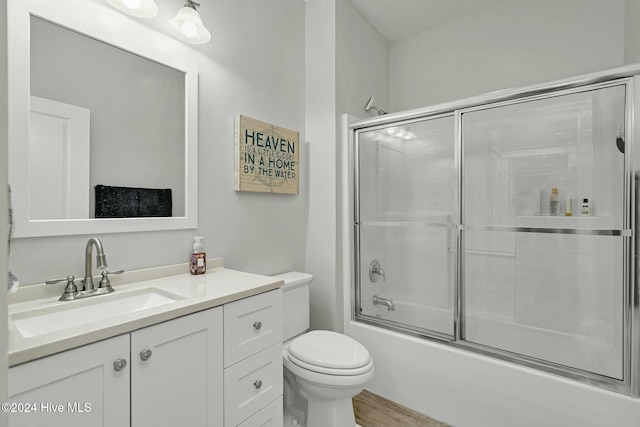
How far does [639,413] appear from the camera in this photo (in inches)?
53.3

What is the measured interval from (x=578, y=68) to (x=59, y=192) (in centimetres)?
306

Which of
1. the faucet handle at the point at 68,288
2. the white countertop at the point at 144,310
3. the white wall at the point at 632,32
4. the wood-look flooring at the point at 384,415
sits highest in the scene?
the white wall at the point at 632,32

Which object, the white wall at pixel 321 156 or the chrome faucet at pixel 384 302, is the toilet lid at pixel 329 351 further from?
the chrome faucet at pixel 384 302

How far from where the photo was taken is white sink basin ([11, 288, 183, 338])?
0.93 metres

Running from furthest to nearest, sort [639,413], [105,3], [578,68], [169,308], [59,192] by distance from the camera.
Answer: [578,68] → [639,413] → [105,3] → [59,192] → [169,308]

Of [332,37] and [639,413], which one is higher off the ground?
[332,37]

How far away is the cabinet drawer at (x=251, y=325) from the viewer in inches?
43.9

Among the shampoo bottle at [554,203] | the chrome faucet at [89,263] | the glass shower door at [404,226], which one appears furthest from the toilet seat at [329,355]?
the shampoo bottle at [554,203]

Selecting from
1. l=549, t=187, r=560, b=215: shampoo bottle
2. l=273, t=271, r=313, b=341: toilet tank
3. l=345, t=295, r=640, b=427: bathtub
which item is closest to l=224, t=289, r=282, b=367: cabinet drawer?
l=273, t=271, r=313, b=341: toilet tank

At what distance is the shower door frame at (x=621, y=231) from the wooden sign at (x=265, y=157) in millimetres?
695

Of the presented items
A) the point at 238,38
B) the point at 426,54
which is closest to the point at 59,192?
the point at 238,38

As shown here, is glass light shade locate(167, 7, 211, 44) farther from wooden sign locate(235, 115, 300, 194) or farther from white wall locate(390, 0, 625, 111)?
white wall locate(390, 0, 625, 111)

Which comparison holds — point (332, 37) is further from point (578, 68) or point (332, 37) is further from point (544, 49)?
point (578, 68)

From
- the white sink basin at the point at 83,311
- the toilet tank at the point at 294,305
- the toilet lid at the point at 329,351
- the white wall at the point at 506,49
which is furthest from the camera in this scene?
the white wall at the point at 506,49
